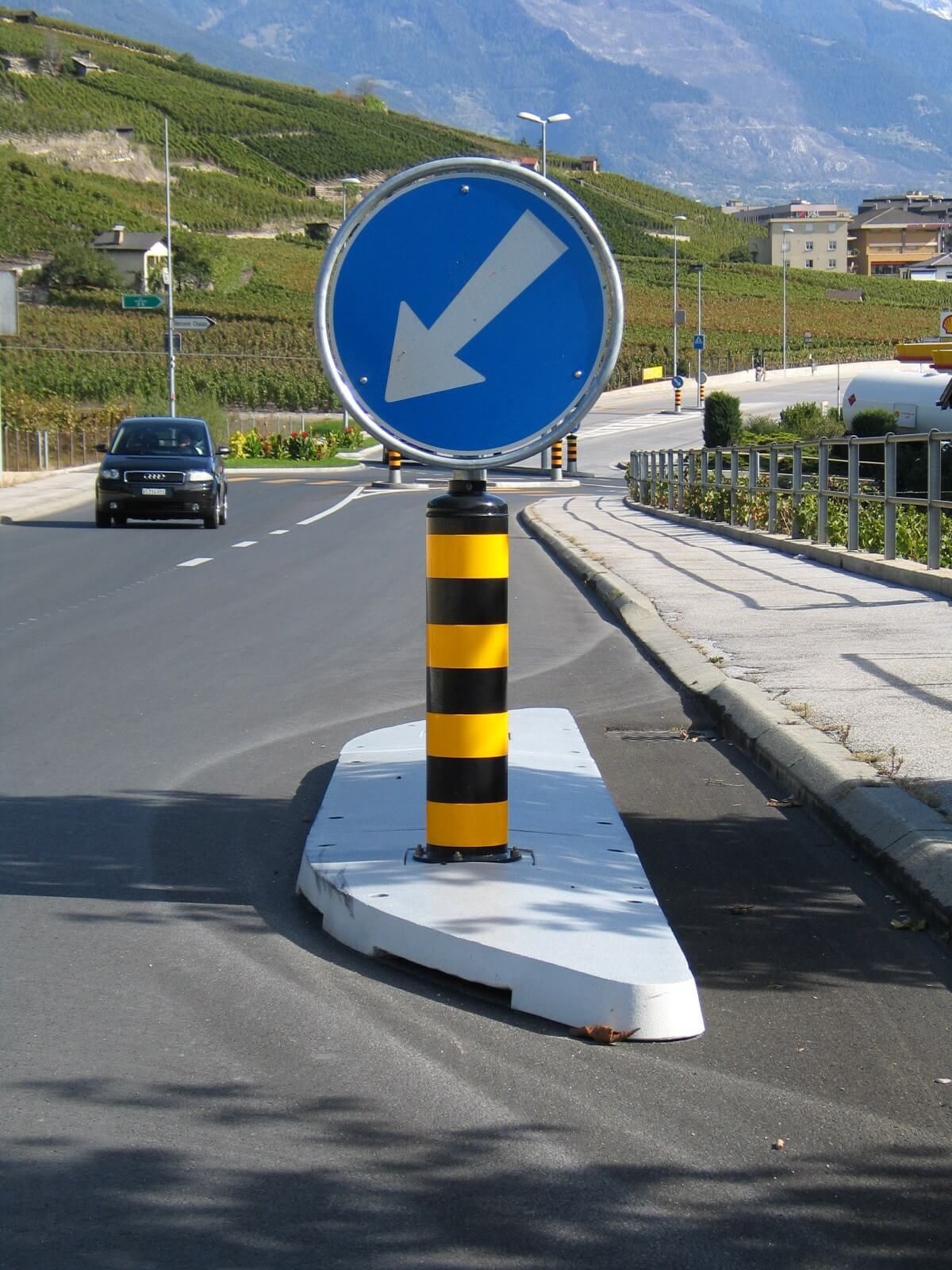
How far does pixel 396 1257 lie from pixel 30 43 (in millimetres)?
196407

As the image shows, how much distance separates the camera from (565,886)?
4777 mm

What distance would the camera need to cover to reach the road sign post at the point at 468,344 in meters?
4.94

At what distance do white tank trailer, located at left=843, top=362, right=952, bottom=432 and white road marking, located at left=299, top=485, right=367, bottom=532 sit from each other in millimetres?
11453

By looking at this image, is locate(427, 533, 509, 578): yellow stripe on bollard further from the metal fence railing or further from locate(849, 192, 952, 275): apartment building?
locate(849, 192, 952, 275): apartment building

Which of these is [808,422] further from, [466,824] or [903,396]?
[466,824]

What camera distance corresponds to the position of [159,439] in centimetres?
2531

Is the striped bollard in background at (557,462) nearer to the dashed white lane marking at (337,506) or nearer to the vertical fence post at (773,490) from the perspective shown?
the dashed white lane marking at (337,506)

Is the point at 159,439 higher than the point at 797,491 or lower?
higher

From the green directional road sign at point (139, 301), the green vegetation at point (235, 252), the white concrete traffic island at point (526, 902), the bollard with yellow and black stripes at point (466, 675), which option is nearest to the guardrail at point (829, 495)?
the white concrete traffic island at point (526, 902)

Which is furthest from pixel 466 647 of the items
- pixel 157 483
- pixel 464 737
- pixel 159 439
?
pixel 159 439

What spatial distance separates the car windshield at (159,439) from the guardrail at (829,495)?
7546mm

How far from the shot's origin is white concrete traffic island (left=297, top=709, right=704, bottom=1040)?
400 cm

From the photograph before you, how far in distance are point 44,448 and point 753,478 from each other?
26571 millimetres

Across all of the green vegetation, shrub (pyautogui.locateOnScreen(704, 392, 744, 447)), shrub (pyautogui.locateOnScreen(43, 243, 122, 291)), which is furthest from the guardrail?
shrub (pyautogui.locateOnScreen(43, 243, 122, 291))
